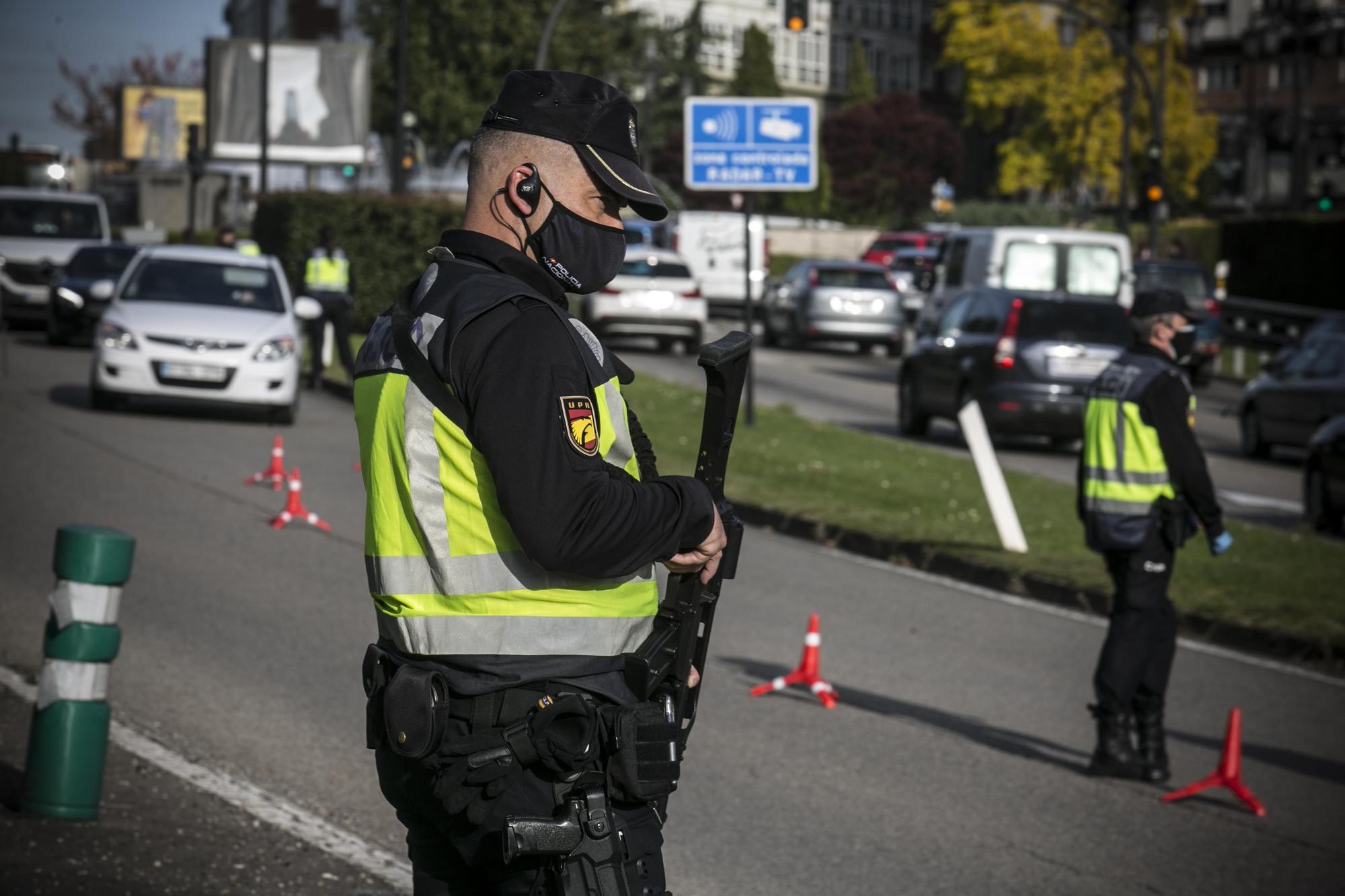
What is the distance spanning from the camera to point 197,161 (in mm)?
38812

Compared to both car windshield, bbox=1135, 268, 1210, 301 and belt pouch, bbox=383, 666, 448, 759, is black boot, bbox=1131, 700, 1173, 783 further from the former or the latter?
car windshield, bbox=1135, 268, 1210, 301

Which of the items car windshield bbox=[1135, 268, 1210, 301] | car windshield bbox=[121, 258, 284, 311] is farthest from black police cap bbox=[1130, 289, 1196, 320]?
car windshield bbox=[1135, 268, 1210, 301]

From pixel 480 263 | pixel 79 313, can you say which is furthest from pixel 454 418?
pixel 79 313

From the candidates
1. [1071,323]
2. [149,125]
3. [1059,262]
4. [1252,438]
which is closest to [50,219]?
[1059,262]

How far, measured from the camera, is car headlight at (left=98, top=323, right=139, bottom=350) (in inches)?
706

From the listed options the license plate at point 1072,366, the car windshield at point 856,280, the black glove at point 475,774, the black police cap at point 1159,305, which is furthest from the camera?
the car windshield at point 856,280

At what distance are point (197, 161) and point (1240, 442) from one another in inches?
927

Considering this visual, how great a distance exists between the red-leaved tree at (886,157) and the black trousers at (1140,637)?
81.8 m

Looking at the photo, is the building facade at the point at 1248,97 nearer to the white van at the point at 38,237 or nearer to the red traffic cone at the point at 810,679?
the white van at the point at 38,237

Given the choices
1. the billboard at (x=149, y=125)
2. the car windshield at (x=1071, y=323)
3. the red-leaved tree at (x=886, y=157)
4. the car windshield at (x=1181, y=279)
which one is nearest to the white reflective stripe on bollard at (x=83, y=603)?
the car windshield at (x=1071, y=323)

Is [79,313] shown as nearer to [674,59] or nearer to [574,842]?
[574,842]

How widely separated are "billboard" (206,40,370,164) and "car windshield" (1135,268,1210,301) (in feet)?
69.2

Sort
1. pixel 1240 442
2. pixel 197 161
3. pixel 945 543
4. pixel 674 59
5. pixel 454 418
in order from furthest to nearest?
pixel 674 59 < pixel 197 161 < pixel 1240 442 < pixel 945 543 < pixel 454 418

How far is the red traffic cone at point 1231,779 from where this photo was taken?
6961 millimetres
